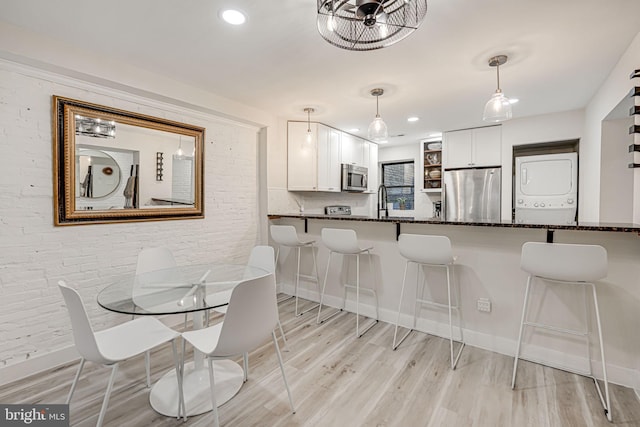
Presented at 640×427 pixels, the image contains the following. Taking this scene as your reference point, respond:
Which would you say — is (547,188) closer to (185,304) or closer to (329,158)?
(329,158)

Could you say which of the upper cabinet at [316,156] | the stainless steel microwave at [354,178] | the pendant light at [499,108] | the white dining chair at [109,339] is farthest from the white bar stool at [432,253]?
the stainless steel microwave at [354,178]

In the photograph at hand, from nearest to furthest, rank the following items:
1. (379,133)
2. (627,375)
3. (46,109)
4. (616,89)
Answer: (627,375) < (46,109) < (616,89) < (379,133)

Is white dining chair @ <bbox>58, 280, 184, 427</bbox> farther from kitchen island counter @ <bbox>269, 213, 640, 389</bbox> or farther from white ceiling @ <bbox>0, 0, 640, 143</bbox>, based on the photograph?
kitchen island counter @ <bbox>269, 213, 640, 389</bbox>

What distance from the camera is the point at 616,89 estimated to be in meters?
2.43

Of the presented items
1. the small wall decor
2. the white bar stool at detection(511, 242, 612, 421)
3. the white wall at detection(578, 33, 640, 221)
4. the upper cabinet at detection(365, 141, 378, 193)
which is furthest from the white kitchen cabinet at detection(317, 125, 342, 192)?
the white wall at detection(578, 33, 640, 221)

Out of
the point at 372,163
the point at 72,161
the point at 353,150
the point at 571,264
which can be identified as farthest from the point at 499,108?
the point at 372,163

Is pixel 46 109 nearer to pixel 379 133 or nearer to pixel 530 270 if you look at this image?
pixel 379 133

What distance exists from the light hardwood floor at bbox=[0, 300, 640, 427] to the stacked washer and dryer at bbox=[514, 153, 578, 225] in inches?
94.1

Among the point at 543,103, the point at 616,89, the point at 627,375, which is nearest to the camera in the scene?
the point at 627,375

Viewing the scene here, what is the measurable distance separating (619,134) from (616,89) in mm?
646

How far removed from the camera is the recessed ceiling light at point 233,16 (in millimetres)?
1801

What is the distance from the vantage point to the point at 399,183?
6211mm

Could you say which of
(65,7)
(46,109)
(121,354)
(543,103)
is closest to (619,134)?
(543,103)

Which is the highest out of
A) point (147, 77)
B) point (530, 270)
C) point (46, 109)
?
point (147, 77)
